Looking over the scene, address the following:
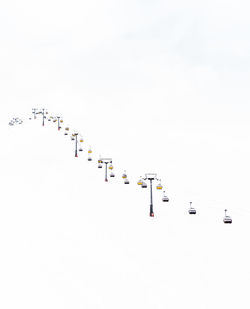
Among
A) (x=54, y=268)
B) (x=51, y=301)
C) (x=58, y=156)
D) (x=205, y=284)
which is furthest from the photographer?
(x=58, y=156)

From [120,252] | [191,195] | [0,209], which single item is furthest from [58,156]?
[120,252]

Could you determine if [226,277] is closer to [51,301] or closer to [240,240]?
[240,240]

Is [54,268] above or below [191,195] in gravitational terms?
below

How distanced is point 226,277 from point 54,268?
9.15 meters

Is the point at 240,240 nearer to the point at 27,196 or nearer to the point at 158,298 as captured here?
the point at 158,298

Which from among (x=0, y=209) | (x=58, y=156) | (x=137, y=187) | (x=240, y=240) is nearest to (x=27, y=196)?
(x=0, y=209)

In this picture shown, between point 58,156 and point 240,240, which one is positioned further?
point 58,156

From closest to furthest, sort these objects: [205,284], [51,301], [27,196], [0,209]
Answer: [51,301], [205,284], [0,209], [27,196]

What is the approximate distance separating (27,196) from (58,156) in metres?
27.8

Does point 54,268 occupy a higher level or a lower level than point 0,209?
lower

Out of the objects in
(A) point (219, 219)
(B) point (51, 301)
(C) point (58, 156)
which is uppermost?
(C) point (58, 156)

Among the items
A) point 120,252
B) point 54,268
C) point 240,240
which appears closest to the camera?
point 54,268

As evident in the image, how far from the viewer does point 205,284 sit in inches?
698

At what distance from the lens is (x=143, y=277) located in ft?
60.2
